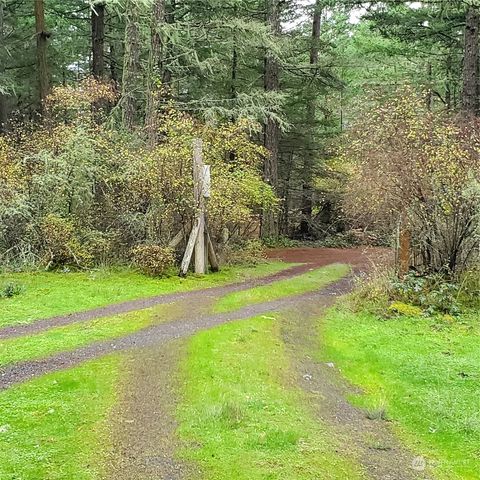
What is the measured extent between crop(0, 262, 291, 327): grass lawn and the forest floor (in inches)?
15.9

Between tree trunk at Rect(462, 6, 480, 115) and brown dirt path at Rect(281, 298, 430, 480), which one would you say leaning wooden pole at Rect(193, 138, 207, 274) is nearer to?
brown dirt path at Rect(281, 298, 430, 480)

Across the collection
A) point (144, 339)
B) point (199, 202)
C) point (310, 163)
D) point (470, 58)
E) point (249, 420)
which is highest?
point (470, 58)

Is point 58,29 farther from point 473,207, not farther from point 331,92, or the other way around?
point 473,207

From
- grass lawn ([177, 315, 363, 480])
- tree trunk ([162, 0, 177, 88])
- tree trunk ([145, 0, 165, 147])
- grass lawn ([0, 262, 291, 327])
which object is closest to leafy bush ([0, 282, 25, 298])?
grass lawn ([0, 262, 291, 327])

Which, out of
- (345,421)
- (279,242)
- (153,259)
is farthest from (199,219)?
(279,242)

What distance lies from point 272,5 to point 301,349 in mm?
15254

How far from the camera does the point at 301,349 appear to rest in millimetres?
7746

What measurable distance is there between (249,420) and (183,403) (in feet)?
2.48

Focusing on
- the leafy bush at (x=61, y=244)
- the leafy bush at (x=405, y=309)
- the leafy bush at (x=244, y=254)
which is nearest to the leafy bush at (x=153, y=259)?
the leafy bush at (x=61, y=244)

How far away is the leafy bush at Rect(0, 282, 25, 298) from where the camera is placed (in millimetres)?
9946

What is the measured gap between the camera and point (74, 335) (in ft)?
25.4

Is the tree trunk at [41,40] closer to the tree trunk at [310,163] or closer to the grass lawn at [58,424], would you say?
the tree trunk at [310,163]

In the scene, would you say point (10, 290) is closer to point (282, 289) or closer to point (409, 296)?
point (282, 289)

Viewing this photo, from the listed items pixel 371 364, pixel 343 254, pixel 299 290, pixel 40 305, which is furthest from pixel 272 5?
pixel 371 364
